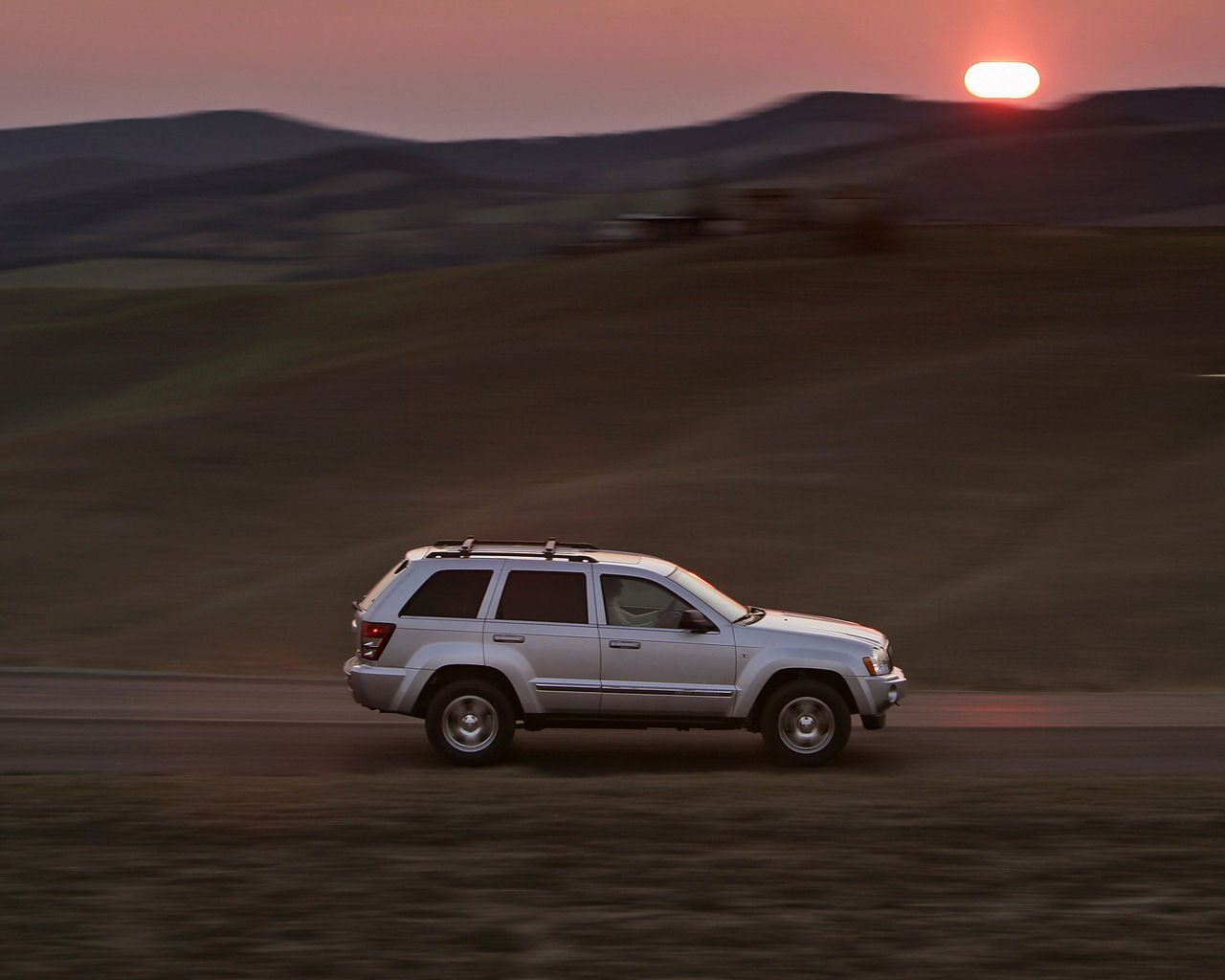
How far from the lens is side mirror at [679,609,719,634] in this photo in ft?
37.8

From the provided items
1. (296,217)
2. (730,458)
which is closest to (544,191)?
(296,217)

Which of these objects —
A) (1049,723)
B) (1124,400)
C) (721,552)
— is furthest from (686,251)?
(1049,723)

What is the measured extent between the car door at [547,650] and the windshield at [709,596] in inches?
32.1

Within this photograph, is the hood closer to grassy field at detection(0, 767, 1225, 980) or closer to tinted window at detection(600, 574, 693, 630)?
tinted window at detection(600, 574, 693, 630)

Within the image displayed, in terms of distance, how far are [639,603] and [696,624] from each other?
0.52 meters

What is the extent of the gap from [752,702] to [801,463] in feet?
52.7

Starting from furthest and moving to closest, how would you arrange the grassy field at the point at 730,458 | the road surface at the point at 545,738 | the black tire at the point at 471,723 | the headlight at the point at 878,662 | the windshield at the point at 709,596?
1. the grassy field at the point at 730,458
2. the road surface at the point at 545,738
3. the windshield at the point at 709,596
4. the headlight at the point at 878,662
5. the black tire at the point at 471,723

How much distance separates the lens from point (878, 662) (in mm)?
11773

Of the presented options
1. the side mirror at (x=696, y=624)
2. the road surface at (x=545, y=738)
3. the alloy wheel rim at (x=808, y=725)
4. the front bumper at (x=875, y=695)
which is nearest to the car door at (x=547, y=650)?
the road surface at (x=545, y=738)

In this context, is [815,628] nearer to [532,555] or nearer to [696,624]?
[696,624]

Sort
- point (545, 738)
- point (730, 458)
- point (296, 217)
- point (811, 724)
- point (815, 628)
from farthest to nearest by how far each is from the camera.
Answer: point (296, 217), point (730, 458), point (545, 738), point (815, 628), point (811, 724)

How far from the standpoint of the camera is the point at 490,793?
9562mm

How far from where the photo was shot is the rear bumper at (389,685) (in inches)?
451

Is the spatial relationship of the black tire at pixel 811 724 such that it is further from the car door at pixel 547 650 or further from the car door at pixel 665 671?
the car door at pixel 547 650
